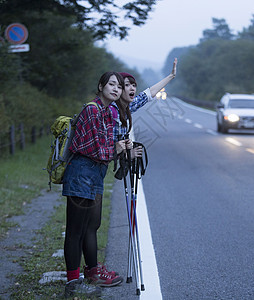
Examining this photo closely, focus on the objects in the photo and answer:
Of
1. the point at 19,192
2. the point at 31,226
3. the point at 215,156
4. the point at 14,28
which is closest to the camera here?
the point at 31,226

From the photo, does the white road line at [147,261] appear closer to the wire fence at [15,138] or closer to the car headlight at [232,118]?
the wire fence at [15,138]

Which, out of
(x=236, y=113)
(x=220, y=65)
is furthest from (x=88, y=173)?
(x=220, y=65)

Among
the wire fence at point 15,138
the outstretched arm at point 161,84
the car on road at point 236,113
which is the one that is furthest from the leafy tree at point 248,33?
the outstretched arm at point 161,84

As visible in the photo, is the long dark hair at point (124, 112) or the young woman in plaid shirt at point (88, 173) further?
the long dark hair at point (124, 112)

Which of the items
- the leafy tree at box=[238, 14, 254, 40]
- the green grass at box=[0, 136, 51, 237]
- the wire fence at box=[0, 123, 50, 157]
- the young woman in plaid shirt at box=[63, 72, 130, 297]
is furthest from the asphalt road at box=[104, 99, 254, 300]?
the leafy tree at box=[238, 14, 254, 40]

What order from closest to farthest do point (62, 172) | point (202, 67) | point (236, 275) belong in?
1. point (62, 172)
2. point (236, 275)
3. point (202, 67)

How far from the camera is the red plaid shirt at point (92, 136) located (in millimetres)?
4148

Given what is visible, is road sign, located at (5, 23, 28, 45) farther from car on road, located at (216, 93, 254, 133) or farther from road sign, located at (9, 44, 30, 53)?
car on road, located at (216, 93, 254, 133)

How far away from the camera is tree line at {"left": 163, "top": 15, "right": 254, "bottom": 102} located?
89956 millimetres

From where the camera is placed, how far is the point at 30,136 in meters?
18.0

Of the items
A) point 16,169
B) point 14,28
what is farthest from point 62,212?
point 14,28

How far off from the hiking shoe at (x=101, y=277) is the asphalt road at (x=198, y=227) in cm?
8

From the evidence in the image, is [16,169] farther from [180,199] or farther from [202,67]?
[202,67]

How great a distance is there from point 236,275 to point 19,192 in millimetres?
5427
